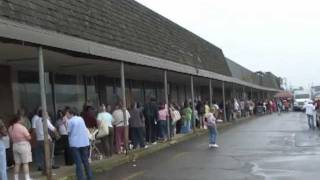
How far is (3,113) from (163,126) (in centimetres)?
890

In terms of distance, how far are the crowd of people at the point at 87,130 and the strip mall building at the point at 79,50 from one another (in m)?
1.28

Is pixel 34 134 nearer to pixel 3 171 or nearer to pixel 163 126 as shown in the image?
pixel 3 171

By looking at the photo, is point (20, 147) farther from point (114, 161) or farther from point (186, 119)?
point (186, 119)

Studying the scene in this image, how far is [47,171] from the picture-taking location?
14.1 m

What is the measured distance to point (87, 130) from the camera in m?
14.8

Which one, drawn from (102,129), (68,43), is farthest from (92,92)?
(68,43)

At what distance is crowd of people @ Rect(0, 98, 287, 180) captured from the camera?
44.5ft

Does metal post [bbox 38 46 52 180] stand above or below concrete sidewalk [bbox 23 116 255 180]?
above

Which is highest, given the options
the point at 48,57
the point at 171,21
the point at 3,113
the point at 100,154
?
the point at 171,21

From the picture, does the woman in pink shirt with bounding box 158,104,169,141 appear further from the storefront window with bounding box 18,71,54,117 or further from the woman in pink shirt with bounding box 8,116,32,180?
the woman in pink shirt with bounding box 8,116,32,180

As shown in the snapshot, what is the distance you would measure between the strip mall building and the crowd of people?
128 cm

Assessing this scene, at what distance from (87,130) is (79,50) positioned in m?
2.14

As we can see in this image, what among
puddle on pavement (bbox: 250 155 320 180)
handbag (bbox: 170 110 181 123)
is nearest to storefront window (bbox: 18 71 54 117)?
puddle on pavement (bbox: 250 155 320 180)

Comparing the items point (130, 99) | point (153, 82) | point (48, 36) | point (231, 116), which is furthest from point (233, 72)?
point (48, 36)
